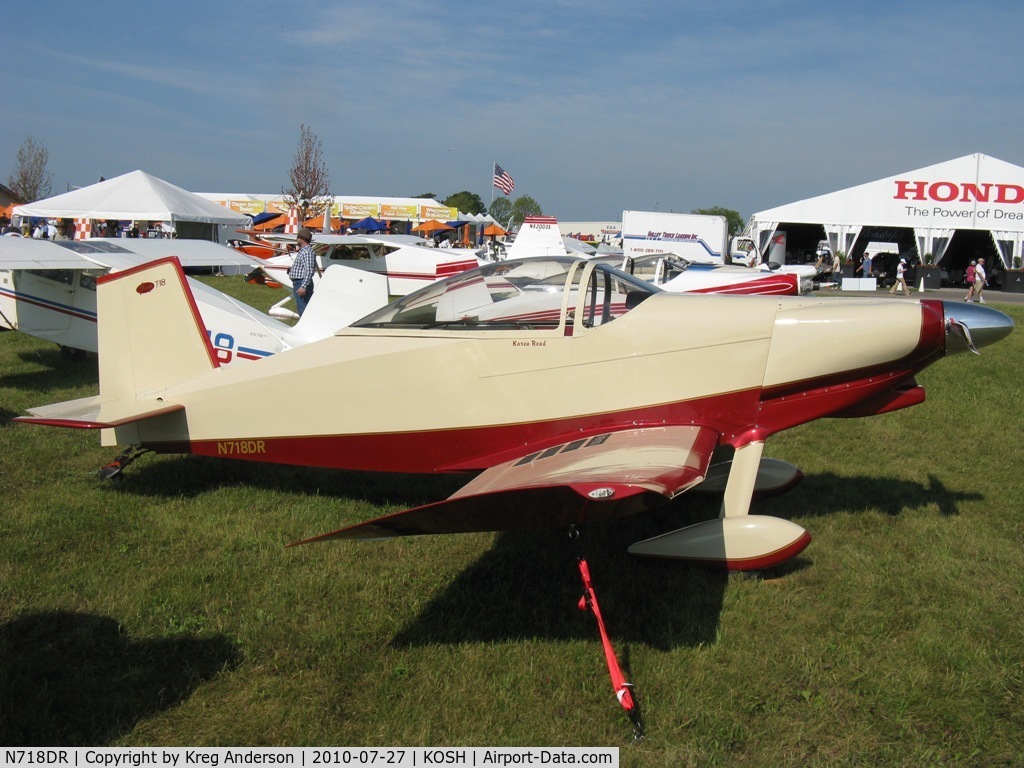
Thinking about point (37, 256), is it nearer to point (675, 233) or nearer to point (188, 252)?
point (188, 252)

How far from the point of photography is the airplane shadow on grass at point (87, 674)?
321 cm

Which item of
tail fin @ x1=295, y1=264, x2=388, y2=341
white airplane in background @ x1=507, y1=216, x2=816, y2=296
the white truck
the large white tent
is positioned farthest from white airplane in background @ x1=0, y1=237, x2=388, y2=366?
the large white tent

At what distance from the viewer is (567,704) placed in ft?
11.3

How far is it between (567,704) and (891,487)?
415 cm

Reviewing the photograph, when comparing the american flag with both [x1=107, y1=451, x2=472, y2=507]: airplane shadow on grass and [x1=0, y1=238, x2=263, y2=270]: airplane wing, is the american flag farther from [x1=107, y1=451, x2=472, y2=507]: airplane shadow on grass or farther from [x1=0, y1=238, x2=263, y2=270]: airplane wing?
[x1=107, y1=451, x2=472, y2=507]: airplane shadow on grass

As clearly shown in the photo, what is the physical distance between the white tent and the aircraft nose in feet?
95.1

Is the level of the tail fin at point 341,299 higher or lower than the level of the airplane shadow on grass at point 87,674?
higher

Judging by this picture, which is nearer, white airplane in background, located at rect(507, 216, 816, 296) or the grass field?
the grass field

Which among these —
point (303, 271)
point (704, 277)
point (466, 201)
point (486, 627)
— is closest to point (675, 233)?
point (704, 277)

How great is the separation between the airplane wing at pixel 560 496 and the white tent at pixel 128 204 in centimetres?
2861

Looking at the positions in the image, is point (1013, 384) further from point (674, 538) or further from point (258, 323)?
point (258, 323)

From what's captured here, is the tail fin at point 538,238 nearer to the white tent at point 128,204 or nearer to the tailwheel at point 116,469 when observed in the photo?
the white tent at point 128,204

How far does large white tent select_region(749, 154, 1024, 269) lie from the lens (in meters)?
34.0

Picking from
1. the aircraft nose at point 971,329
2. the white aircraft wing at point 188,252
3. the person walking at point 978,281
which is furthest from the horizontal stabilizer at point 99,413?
the person walking at point 978,281
